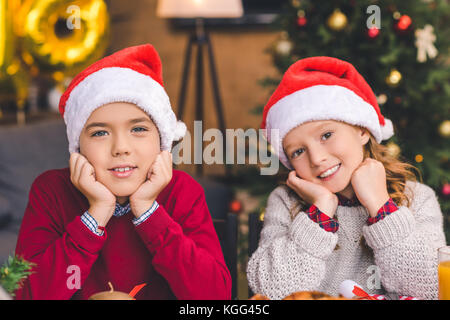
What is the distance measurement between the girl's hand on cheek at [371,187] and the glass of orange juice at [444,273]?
16 centimetres

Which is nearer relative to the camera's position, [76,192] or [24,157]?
[76,192]

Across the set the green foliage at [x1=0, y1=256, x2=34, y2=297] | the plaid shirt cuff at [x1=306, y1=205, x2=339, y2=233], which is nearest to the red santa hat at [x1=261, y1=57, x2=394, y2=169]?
the plaid shirt cuff at [x1=306, y1=205, x2=339, y2=233]

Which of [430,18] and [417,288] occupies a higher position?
[430,18]

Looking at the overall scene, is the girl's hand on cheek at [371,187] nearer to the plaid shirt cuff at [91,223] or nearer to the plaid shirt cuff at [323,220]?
the plaid shirt cuff at [323,220]

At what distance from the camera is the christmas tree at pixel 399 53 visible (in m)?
1.68

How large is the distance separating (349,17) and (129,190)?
51.1 inches

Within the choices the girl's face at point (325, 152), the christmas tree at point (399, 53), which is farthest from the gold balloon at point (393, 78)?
the girl's face at point (325, 152)

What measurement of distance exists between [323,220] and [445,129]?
3.96 feet

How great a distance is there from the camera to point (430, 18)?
1.79m

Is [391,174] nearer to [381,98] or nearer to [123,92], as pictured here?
[123,92]

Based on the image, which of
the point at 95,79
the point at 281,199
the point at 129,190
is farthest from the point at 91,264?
the point at 281,199

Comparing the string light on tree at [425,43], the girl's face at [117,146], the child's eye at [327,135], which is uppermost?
the string light on tree at [425,43]

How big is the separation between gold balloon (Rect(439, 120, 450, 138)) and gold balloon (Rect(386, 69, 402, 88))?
0.99 feet
